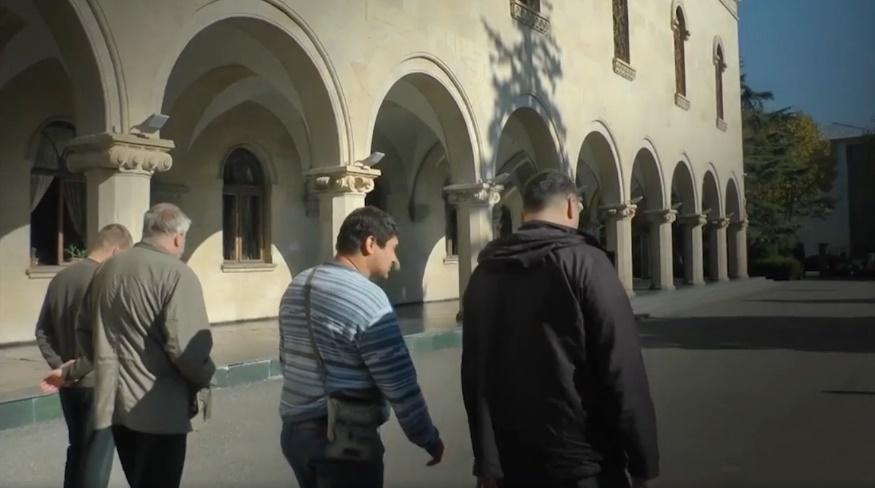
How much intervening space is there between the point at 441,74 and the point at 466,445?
25.4 feet

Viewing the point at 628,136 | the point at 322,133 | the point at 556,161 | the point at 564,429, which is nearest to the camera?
the point at 564,429

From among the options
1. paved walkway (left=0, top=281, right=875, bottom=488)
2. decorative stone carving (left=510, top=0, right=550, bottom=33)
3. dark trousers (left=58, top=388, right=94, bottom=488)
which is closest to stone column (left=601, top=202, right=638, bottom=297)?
decorative stone carving (left=510, top=0, right=550, bottom=33)

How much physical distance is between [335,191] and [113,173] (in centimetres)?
352

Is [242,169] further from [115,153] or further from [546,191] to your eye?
[546,191]

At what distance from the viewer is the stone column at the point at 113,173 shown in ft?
24.1

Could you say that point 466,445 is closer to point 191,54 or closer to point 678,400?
point 678,400

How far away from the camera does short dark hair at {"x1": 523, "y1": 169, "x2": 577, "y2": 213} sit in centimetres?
260

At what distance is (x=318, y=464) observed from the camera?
2641 millimetres

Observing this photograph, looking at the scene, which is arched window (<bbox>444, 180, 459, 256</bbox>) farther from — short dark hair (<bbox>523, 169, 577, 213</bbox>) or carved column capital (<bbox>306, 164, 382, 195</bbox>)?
short dark hair (<bbox>523, 169, 577, 213</bbox>)

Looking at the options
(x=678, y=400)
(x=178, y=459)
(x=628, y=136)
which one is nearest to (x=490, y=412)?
(x=178, y=459)

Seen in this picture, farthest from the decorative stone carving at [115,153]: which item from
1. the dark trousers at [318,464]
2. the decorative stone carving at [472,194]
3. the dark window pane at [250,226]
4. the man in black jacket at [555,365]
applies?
the dark window pane at [250,226]

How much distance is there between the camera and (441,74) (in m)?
12.5

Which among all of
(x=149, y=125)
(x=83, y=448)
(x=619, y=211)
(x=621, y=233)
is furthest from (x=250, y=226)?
(x=83, y=448)

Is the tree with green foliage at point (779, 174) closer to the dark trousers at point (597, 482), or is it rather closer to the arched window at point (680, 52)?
the arched window at point (680, 52)
